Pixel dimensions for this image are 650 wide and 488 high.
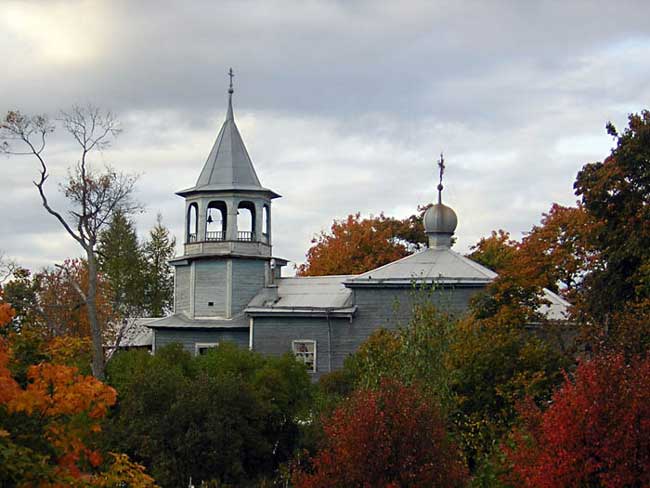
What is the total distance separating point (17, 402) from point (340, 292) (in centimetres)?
3543

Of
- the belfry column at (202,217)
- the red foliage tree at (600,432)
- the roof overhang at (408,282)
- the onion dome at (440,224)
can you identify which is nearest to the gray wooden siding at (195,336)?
the belfry column at (202,217)

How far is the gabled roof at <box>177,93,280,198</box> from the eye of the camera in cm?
5222

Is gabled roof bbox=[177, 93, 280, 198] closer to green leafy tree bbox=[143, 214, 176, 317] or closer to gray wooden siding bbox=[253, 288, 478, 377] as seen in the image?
gray wooden siding bbox=[253, 288, 478, 377]

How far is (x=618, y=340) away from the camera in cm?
2711

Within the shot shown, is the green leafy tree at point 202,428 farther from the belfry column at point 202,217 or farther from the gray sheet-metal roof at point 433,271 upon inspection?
the belfry column at point 202,217

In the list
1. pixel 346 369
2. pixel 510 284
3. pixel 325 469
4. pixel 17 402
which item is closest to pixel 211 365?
pixel 346 369

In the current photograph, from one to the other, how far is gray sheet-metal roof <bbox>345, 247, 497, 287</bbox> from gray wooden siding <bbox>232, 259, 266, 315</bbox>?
518 centimetres

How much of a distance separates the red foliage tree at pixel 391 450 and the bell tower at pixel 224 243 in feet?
100

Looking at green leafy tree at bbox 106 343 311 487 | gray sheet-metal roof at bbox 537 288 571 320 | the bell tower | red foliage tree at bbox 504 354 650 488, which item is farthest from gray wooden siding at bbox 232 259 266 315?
Answer: red foliage tree at bbox 504 354 650 488

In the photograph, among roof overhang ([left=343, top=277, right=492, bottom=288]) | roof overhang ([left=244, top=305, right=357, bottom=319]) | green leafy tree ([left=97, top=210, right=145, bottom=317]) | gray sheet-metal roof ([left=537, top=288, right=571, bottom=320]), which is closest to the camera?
gray sheet-metal roof ([left=537, top=288, right=571, bottom=320])

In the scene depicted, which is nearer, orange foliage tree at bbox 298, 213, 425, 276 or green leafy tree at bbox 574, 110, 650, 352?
green leafy tree at bbox 574, 110, 650, 352

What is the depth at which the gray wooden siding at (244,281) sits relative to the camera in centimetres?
5141

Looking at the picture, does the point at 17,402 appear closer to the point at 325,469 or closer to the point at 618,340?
the point at 325,469

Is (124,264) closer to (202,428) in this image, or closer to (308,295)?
(308,295)
